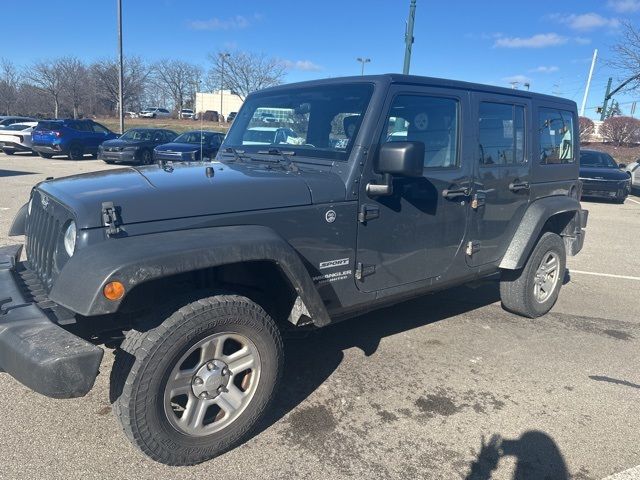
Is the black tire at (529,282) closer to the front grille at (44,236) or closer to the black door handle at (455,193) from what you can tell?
the black door handle at (455,193)

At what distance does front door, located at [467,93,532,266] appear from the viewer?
389cm

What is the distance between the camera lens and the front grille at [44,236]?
8.69ft

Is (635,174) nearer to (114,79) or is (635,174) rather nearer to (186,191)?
(186,191)

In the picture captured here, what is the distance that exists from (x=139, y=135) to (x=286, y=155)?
16.9m

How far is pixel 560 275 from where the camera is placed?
5.04 meters

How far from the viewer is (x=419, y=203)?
3.40 meters

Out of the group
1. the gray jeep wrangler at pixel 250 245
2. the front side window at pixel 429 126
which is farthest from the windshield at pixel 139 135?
the front side window at pixel 429 126

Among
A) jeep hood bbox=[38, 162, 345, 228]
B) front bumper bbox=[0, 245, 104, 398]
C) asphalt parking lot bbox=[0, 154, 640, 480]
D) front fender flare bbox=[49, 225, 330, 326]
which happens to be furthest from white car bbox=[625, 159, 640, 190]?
front bumper bbox=[0, 245, 104, 398]

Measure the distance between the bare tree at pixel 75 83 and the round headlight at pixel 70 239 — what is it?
52.6 meters

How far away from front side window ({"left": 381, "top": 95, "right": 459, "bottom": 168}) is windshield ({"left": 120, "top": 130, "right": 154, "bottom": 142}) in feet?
54.9

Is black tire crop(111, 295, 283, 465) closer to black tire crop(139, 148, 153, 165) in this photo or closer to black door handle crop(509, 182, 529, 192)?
black door handle crop(509, 182, 529, 192)

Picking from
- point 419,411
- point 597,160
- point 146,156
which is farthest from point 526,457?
point 146,156

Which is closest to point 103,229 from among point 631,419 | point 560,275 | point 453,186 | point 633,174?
point 453,186

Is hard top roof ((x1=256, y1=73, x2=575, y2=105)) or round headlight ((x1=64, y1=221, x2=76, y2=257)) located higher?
Result: hard top roof ((x1=256, y1=73, x2=575, y2=105))
